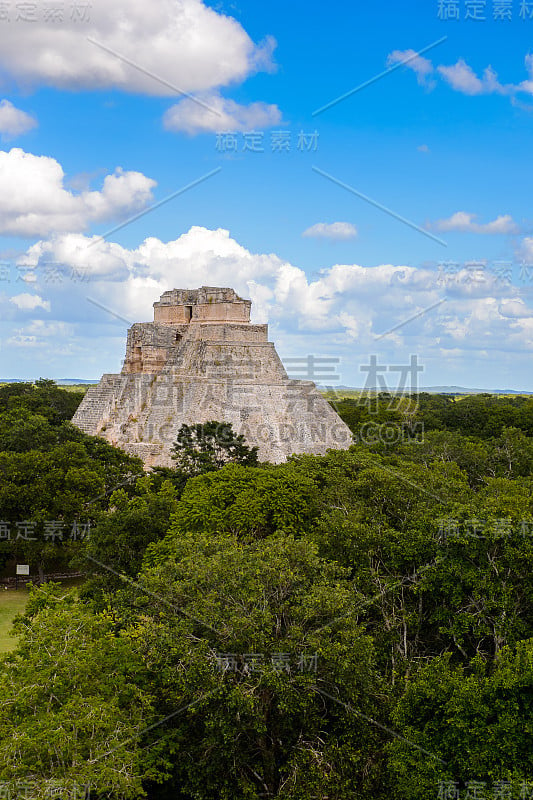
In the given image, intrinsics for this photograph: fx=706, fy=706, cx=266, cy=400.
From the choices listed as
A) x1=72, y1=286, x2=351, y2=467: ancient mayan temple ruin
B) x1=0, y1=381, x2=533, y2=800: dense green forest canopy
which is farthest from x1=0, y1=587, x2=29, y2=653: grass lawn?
x1=72, y1=286, x2=351, y2=467: ancient mayan temple ruin

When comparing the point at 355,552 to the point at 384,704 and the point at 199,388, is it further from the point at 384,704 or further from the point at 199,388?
the point at 199,388

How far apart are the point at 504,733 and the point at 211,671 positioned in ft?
15.8

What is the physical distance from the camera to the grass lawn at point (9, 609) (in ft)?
67.3

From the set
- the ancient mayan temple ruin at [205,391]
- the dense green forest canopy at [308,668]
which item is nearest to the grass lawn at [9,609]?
the dense green forest canopy at [308,668]

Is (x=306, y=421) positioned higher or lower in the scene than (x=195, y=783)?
higher

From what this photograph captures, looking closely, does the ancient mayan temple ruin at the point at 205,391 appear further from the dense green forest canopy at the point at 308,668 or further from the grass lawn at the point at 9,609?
the dense green forest canopy at the point at 308,668

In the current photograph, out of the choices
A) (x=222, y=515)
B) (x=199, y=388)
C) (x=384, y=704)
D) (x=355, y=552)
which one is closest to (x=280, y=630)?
(x=384, y=704)

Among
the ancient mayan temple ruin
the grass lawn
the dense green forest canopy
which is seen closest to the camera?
the dense green forest canopy

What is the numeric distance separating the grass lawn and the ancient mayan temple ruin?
8528 mm

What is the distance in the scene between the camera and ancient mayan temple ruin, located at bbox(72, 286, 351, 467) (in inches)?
1309

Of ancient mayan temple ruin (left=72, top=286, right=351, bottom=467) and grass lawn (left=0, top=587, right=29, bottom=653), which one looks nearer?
grass lawn (left=0, top=587, right=29, bottom=653)

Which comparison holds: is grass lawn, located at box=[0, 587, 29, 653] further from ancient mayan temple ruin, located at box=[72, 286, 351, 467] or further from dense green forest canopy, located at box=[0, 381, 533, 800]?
ancient mayan temple ruin, located at box=[72, 286, 351, 467]

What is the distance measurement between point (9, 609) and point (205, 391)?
1335cm

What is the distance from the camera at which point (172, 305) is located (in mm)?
38312
